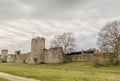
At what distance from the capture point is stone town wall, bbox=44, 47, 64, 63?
5556 cm

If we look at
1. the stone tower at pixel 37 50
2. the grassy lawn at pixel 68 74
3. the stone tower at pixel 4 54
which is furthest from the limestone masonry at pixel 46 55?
the stone tower at pixel 4 54

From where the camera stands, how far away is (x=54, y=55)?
186ft

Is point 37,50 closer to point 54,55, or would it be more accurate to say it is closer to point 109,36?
point 54,55

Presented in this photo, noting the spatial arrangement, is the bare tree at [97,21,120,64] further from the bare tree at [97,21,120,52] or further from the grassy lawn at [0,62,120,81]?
the grassy lawn at [0,62,120,81]

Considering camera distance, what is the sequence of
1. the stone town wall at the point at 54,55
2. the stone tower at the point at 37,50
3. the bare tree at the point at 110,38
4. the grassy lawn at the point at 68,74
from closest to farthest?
the grassy lawn at the point at 68,74, the bare tree at the point at 110,38, the stone town wall at the point at 54,55, the stone tower at the point at 37,50

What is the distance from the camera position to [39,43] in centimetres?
6138

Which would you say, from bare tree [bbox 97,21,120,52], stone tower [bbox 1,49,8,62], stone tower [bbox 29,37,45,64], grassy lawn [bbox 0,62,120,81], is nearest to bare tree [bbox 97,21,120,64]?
bare tree [bbox 97,21,120,52]

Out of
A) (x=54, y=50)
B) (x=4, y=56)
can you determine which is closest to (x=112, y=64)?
(x=54, y=50)

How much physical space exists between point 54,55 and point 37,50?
6.93 metres

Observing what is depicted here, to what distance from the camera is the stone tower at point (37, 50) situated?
199ft

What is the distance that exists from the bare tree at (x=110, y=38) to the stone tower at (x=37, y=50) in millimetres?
21051

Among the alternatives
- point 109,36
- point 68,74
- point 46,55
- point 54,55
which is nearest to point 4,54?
point 46,55

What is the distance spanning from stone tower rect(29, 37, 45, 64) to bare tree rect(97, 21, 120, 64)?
21051 mm

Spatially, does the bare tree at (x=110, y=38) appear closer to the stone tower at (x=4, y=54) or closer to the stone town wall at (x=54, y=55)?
the stone town wall at (x=54, y=55)
